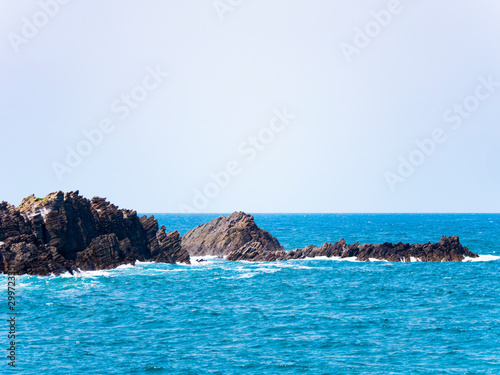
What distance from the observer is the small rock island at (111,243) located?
5722cm

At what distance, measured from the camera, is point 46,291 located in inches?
1929

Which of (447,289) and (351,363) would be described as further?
(447,289)

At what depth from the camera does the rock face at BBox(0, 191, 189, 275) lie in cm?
5603

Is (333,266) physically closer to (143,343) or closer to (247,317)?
(247,317)

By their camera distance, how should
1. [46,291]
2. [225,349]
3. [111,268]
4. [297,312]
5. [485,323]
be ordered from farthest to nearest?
[111,268] < [46,291] < [297,312] < [485,323] < [225,349]

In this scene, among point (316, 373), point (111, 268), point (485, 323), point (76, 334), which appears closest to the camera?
point (316, 373)

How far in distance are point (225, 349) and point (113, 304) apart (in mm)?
16152

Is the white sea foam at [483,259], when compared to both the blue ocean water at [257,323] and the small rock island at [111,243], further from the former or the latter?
the blue ocean water at [257,323]

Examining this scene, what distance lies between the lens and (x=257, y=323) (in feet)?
128

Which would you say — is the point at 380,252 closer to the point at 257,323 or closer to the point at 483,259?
the point at 483,259

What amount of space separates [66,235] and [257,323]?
31.1 metres

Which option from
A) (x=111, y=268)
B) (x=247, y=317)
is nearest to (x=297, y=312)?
(x=247, y=317)

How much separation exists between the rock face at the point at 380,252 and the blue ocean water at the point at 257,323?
14.4 metres

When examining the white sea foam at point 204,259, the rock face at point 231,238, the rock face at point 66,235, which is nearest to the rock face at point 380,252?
the rock face at point 231,238
